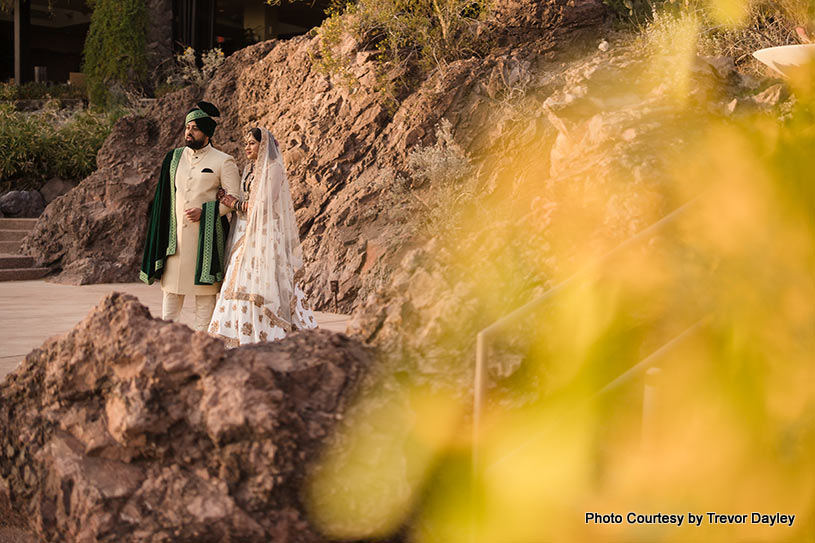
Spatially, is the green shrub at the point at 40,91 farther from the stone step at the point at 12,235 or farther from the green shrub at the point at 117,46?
the stone step at the point at 12,235

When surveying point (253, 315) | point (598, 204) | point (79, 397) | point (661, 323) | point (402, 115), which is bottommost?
point (253, 315)

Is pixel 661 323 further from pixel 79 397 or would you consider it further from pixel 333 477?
pixel 79 397

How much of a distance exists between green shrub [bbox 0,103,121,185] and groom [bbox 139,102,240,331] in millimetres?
8949

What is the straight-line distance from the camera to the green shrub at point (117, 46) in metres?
16.8

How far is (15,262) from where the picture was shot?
35.2 ft

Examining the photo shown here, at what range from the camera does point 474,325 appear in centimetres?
263

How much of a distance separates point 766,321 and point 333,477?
1.61 m

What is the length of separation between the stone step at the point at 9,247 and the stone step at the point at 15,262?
16.9 inches

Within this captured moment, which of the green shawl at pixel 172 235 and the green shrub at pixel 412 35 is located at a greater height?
the green shrub at pixel 412 35

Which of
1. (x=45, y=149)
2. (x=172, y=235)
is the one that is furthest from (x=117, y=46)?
(x=172, y=235)

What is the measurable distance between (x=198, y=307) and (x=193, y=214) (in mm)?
717

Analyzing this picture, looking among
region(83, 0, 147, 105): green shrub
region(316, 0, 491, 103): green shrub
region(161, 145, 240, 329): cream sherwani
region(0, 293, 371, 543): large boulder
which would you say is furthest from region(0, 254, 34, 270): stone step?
region(0, 293, 371, 543): large boulder

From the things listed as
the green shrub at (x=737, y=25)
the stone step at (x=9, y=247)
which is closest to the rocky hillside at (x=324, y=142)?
the stone step at (x=9, y=247)

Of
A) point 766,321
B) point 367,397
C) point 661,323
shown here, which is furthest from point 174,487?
point 766,321
